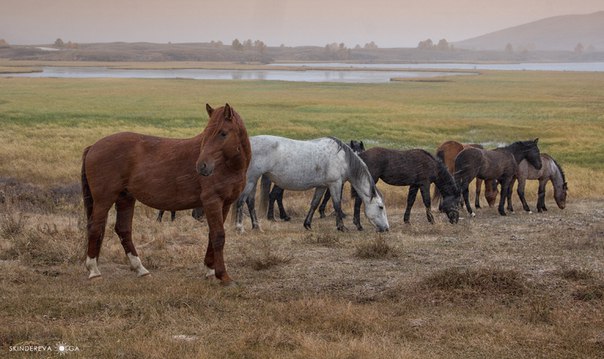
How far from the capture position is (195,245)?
11297 millimetres

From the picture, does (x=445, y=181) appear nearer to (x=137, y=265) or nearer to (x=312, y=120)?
(x=137, y=265)

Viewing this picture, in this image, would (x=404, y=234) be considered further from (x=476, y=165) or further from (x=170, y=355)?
(x=170, y=355)

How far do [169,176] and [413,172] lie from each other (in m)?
7.51

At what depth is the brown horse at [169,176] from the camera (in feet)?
27.3

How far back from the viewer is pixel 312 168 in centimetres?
1315

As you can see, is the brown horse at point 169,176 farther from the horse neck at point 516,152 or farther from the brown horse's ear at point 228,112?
the horse neck at point 516,152

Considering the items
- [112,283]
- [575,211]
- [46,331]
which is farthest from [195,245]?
[575,211]

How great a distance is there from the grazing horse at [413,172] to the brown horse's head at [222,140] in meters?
6.72

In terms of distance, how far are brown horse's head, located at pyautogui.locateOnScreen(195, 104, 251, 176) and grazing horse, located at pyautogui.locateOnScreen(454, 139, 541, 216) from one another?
8.72 meters

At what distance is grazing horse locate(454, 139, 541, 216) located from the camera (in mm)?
16531

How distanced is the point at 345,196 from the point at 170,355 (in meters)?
13.8

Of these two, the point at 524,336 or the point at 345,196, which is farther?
the point at 345,196

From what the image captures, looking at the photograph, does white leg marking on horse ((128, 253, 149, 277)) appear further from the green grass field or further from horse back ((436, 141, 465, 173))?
the green grass field

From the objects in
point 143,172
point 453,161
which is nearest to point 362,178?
point 143,172
